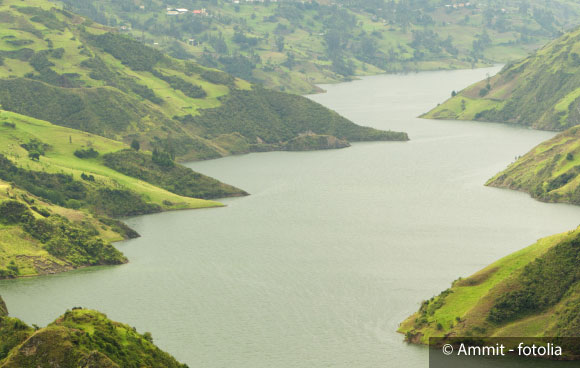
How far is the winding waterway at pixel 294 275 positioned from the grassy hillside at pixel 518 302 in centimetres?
526

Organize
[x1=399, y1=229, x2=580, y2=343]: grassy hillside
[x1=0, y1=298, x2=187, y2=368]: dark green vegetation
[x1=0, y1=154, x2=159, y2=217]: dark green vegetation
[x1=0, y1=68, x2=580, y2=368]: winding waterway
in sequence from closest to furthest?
[x1=0, y1=298, x2=187, y2=368]: dark green vegetation → [x1=399, y1=229, x2=580, y2=343]: grassy hillside → [x1=0, y1=68, x2=580, y2=368]: winding waterway → [x1=0, y1=154, x2=159, y2=217]: dark green vegetation

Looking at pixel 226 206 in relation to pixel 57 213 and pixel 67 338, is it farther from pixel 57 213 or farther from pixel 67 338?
pixel 67 338

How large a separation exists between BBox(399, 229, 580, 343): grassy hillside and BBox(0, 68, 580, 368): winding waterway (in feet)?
17.3

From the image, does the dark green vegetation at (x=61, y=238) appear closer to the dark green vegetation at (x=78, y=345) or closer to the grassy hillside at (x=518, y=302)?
the dark green vegetation at (x=78, y=345)

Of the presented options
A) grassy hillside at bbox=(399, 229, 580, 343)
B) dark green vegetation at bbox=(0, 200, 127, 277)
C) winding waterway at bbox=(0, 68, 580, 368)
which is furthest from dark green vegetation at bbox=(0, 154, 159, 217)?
grassy hillside at bbox=(399, 229, 580, 343)

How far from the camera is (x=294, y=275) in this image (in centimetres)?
13250

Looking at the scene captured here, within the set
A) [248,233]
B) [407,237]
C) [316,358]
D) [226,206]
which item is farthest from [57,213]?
[316,358]

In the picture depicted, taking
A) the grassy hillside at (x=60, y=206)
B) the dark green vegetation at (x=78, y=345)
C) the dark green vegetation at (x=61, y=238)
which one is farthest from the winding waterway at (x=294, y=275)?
the dark green vegetation at (x=78, y=345)

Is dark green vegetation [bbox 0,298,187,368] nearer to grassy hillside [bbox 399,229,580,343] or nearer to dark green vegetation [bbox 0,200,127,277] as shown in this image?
grassy hillside [bbox 399,229,580,343]

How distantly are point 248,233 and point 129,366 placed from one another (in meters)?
80.6

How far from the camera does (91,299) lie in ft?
403

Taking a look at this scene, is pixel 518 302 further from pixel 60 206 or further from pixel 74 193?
pixel 74 193

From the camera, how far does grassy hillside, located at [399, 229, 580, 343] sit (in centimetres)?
9719

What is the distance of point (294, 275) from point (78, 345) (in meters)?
56.3
